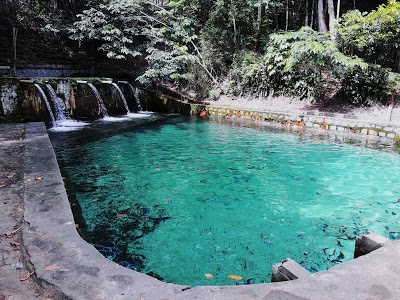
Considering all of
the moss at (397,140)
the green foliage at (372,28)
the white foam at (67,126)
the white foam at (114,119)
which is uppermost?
the green foliage at (372,28)

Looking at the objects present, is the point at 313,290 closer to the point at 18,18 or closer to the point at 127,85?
the point at 127,85

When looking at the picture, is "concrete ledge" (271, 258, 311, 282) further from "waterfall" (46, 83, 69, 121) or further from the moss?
"waterfall" (46, 83, 69, 121)

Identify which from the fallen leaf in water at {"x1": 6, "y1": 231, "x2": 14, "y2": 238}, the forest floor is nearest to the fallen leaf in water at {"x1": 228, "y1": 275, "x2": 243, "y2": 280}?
the fallen leaf in water at {"x1": 6, "y1": 231, "x2": 14, "y2": 238}

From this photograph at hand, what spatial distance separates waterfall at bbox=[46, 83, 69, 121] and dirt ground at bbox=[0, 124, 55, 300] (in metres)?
6.29

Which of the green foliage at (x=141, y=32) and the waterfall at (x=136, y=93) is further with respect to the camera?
→ the waterfall at (x=136, y=93)

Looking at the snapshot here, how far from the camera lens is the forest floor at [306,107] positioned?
456 inches

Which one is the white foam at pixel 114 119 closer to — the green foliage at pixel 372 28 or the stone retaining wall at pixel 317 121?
the stone retaining wall at pixel 317 121

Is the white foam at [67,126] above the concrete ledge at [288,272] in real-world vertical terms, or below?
above

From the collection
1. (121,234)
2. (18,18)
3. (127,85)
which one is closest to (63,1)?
(18,18)

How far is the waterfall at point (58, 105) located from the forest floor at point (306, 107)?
7016 mm

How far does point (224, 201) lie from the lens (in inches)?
186

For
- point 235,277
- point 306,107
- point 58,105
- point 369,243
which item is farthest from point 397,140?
point 58,105

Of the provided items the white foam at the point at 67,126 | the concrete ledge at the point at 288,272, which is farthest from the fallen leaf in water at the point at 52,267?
the white foam at the point at 67,126

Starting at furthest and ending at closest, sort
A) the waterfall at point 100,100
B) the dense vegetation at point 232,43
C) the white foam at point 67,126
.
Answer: the dense vegetation at point 232,43, the waterfall at point 100,100, the white foam at point 67,126
